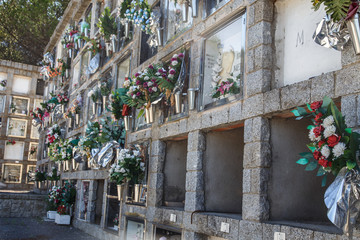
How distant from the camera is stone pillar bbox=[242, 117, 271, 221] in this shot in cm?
509

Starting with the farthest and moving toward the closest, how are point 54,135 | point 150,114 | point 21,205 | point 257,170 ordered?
point 54,135 < point 21,205 < point 150,114 < point 257,170

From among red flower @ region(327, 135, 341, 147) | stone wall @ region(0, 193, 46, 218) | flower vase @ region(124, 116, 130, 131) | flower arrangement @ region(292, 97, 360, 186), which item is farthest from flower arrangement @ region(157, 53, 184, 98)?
stone wall @ region(0, 193, 46, 218)

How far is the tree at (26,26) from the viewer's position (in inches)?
1000

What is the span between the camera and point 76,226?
1229cm

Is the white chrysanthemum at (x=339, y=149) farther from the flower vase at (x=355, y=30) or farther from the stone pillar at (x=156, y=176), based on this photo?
the stone pillar at (x=156, y=176)

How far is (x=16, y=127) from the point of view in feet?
68.3

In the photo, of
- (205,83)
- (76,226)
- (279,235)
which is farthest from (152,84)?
(76,226)

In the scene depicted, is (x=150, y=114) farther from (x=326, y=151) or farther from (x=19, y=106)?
(x=19, y=106)

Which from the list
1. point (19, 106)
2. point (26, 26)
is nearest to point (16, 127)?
point (19, 106)

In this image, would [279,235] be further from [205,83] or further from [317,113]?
[205,83]

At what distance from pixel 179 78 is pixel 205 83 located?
589 mm

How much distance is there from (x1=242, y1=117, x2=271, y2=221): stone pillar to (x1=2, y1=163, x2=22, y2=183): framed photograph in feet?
57.6

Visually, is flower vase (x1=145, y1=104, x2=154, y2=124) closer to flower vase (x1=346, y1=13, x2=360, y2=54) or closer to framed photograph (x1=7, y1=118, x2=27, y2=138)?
flower vase (x1=346, y1=13, x2=360, y2=54)

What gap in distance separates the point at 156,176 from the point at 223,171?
1599 millimetres
